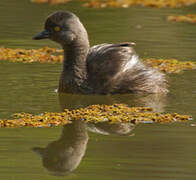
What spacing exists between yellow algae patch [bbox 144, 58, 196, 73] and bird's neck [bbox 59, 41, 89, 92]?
1812 mm

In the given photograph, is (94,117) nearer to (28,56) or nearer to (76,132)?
(76,132)

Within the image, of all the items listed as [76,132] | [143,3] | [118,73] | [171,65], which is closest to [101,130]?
[76,132]

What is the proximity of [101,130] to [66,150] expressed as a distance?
0.93 m

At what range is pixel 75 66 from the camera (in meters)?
12.5

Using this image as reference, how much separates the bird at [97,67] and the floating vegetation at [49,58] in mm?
1420

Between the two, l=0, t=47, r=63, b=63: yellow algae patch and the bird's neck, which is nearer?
the bird's neck

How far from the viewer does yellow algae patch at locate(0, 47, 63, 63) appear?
14.7 metres

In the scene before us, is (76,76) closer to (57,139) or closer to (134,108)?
(134,108)

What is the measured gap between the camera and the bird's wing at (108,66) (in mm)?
12156

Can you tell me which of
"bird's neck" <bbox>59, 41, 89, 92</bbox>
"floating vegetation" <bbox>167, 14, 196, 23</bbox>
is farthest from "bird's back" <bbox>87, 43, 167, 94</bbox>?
"floating vegetation" <bbox>167, 14, 196, 23</bbox>

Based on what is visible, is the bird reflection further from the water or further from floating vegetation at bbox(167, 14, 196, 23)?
floating vegetation at bbox(167, 14, 196, 23)

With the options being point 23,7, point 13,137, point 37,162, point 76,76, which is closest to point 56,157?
point 37,162

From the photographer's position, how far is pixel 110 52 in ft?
40.2

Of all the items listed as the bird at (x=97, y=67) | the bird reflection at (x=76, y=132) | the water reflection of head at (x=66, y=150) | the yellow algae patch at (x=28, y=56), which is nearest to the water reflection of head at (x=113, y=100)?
the bird reflection at (x=76, y=132)
